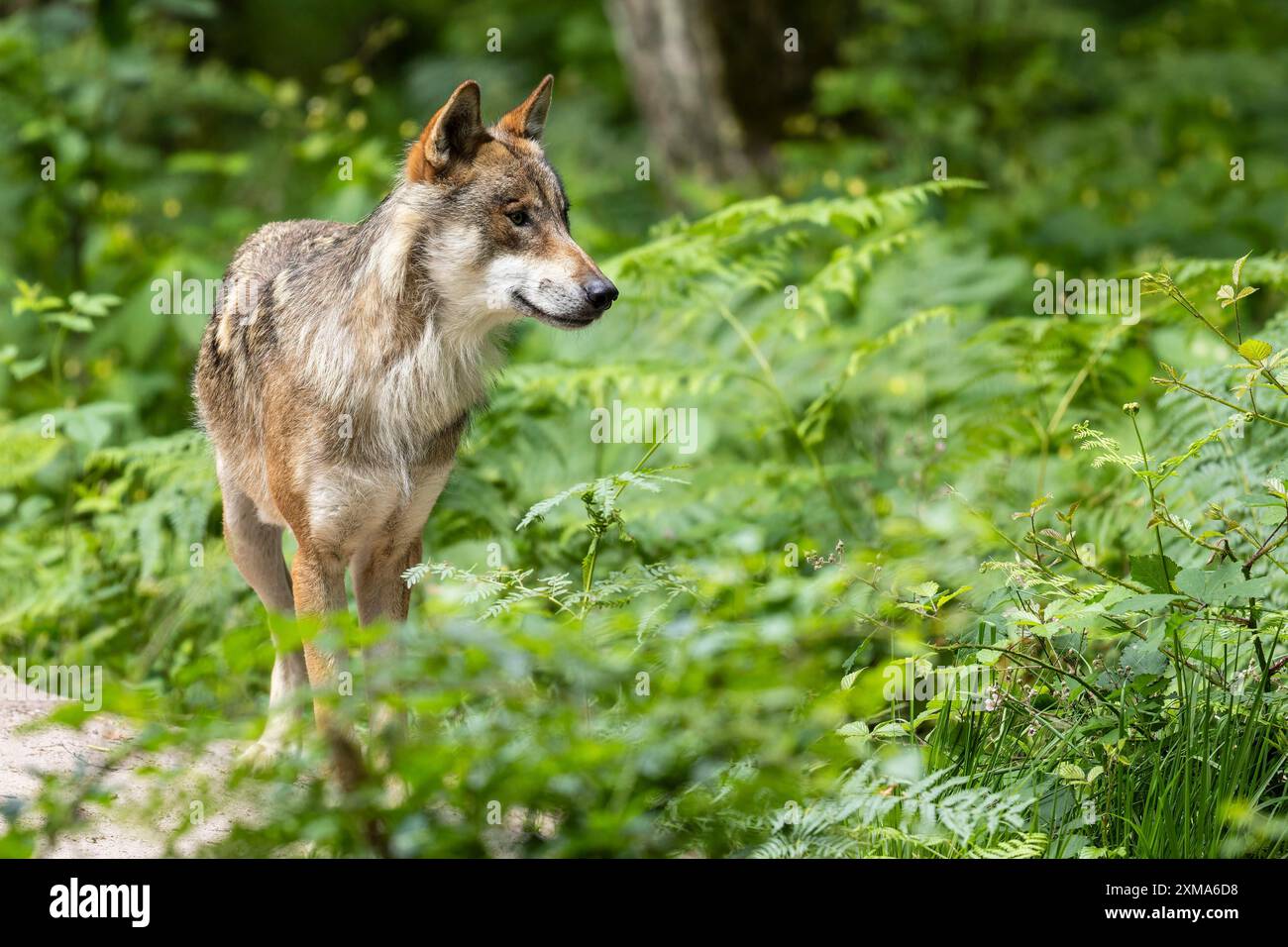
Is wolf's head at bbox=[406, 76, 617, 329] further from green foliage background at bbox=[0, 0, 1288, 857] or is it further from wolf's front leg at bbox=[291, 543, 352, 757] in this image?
wolf's front leg at bbox=[291, 543, 352, 757]

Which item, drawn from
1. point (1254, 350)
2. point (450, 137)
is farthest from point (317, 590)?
point (1254, 350)

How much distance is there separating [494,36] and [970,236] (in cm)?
430

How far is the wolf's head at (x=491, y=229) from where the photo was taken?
472cm

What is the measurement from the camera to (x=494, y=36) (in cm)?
698

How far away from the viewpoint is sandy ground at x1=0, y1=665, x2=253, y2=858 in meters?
4.05

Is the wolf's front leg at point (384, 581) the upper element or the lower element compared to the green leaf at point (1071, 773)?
upper

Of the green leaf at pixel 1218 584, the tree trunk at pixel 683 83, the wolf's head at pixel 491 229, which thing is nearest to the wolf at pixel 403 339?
the wolf's head at pixel 491 229

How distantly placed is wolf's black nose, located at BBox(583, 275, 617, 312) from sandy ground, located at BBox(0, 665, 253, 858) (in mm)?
1867

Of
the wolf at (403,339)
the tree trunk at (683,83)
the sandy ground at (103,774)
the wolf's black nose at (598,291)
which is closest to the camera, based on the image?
the sandy ground at (103,774)

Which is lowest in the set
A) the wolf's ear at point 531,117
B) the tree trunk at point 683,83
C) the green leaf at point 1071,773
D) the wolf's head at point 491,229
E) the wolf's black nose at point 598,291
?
the green leaf at point 1071,773

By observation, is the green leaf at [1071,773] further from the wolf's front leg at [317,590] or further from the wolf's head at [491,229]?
the wolf's front leg at [317,590]
